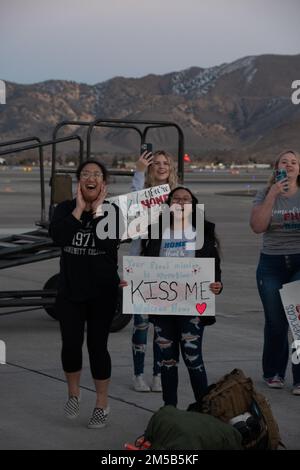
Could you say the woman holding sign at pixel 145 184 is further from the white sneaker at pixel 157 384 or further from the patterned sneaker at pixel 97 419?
the patterned sneaker at pixel 97 419

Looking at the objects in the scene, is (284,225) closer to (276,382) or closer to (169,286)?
(276,382)

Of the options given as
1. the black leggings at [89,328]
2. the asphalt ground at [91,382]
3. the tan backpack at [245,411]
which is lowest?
the asphalt ground at [91,382]

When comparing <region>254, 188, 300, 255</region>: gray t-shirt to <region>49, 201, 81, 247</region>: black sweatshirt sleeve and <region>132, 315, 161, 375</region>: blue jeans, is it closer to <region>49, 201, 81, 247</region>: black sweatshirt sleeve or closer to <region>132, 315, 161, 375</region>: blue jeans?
<region>132, 315, 161, 375</region>: blue jeans

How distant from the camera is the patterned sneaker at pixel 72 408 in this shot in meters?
7.14

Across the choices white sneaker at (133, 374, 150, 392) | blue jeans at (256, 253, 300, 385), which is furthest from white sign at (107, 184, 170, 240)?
white sneaker at (133, 374, 150, 392)

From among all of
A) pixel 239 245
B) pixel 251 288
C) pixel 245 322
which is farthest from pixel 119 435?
pixel 239 245

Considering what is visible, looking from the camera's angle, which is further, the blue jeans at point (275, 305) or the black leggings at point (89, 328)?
the blue jeans at point (275, 305)

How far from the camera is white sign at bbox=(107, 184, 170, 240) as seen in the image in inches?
300

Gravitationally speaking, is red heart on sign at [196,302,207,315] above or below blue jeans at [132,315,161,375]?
above

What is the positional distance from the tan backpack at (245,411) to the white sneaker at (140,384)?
1.63m

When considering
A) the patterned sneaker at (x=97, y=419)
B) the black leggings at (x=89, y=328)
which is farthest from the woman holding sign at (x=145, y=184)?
the patterned sneaker at (x=97, y=419)

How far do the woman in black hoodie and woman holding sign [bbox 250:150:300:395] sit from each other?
159 cm

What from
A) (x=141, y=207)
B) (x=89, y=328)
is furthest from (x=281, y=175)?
(x=89, y=328)

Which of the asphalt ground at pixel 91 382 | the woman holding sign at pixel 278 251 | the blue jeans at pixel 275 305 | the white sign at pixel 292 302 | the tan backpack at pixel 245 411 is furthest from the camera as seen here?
the blue jeans at pixel 275 305
